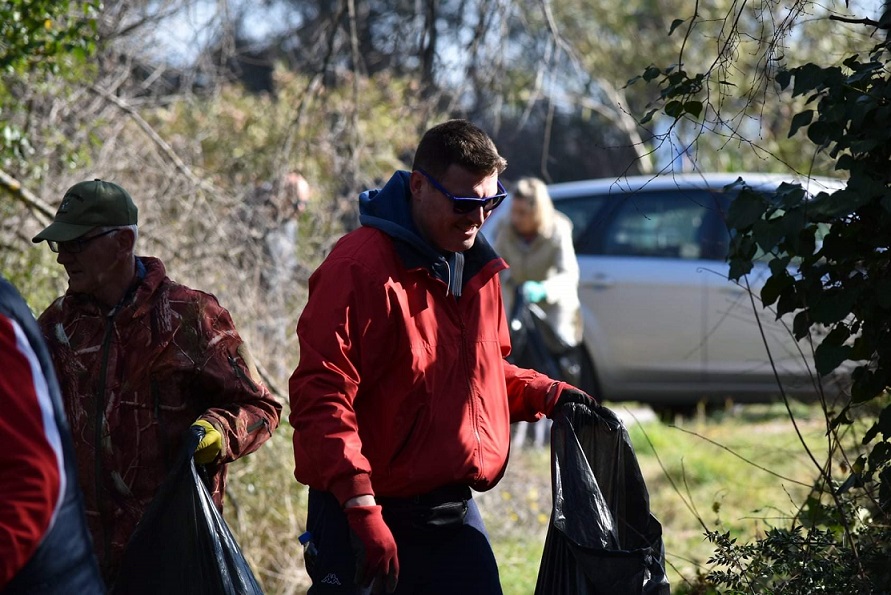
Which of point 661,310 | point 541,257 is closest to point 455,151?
point 541,257

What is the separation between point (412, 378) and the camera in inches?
118

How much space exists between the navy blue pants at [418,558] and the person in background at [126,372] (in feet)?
1.16

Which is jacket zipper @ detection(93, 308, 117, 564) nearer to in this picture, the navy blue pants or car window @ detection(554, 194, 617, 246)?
the navy blue pants

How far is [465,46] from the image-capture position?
237 inches

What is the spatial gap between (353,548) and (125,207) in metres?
1.14

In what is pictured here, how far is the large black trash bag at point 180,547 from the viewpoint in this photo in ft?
10.1

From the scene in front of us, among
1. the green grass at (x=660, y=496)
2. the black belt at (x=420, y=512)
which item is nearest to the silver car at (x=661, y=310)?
the green grass at (x=660, y=496)

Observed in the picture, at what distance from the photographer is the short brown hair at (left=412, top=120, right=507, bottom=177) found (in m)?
3.05

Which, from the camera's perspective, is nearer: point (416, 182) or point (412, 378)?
point (412, 378)

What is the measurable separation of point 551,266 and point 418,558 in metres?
5.16

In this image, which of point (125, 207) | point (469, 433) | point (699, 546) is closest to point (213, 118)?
point (699, 546)

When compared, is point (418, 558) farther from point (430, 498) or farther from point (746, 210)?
point (746, 210)

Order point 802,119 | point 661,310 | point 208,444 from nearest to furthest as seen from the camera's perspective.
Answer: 1. point 208,444
2. point 802,119
3. point 661,310

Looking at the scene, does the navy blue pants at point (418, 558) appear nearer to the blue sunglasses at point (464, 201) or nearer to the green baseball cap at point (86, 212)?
the blue sunglasses at point (464, 201)
